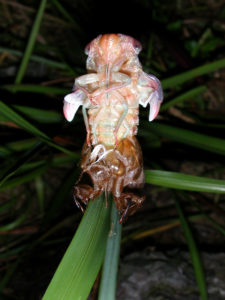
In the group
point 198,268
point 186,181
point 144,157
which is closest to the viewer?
point 186,181

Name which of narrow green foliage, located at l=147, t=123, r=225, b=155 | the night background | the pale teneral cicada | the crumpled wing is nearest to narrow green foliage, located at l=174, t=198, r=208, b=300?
the night background

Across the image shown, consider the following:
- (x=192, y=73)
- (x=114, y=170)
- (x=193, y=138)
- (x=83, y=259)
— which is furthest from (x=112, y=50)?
(x=192, y=73)

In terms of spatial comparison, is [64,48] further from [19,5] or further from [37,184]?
[37,184]

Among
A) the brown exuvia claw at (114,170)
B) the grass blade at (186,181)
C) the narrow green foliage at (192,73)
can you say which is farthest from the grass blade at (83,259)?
the narrow green foliage at (192,73)

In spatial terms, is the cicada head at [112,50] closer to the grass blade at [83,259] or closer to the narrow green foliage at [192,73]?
the grass blade at [83,259]

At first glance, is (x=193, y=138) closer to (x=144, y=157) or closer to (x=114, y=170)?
(x=144, y=157)

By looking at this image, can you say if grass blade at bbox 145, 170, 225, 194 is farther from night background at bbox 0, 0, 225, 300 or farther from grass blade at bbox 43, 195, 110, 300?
grass blade at bbox 43, 195, 110, 300

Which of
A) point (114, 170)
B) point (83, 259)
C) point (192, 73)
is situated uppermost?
point (192, 73)
